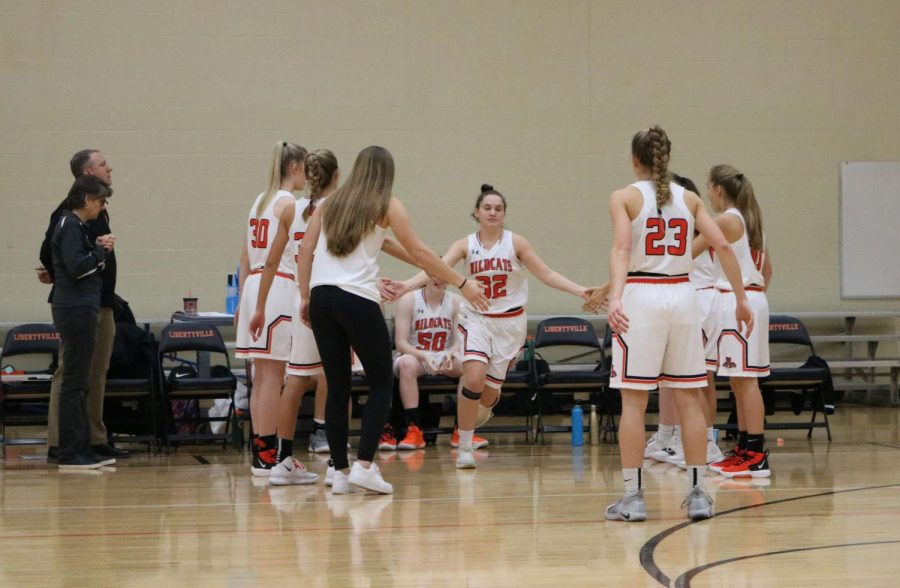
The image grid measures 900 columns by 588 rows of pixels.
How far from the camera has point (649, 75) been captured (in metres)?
11.0

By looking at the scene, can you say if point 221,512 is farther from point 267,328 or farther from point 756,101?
point 756,101

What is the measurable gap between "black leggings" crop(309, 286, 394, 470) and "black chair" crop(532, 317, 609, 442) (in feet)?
10.5

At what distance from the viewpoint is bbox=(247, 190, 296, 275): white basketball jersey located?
628 centimetres

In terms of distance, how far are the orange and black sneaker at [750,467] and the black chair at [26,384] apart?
15.9 feet

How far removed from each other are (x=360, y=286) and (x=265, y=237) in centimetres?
115

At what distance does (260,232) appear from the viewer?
6.31m

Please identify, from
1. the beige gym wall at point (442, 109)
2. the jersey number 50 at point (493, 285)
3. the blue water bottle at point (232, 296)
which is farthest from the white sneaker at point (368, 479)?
the beige gym wall at point (442, 109)

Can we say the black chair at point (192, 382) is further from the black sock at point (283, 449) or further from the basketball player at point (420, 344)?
the black sock at point (283, 449)

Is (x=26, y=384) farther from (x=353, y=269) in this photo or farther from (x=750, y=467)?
(x=750, y=467)

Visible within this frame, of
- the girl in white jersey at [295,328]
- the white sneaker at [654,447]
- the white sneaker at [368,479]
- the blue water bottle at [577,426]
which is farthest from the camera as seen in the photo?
the blue water bottle at [577,426]

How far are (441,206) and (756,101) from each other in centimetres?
340

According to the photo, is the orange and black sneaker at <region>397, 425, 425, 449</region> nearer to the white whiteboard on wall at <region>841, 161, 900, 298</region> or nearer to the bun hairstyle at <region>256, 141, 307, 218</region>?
the bun hairstyle at <region>256, 141, 307, 218</region>

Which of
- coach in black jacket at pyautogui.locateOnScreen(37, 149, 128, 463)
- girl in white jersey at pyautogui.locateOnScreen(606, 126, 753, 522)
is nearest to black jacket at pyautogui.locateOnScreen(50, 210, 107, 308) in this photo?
coach in black jacket at pyautogui.locateOnScreen(37, 149, 128, 463)

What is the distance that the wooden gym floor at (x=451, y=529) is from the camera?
388 cm
